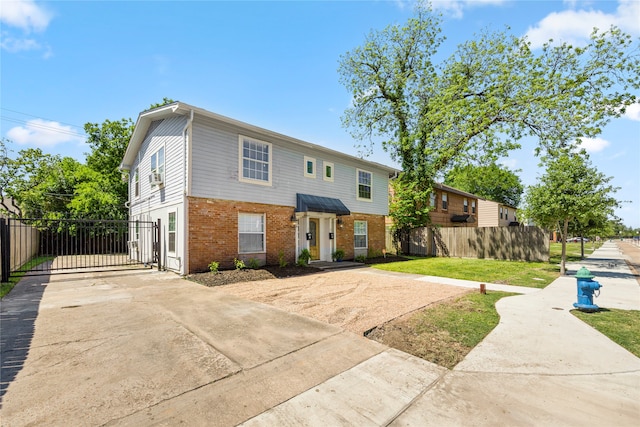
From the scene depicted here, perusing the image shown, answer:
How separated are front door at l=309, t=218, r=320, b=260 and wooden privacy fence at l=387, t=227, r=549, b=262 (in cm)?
858

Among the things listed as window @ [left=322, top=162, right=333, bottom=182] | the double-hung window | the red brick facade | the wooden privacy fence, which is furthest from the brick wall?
the wooden privacy fence

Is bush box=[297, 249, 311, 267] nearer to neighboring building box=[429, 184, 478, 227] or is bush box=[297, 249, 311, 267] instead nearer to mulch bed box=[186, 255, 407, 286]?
mulch bed box=[186, 255, 407, 286]

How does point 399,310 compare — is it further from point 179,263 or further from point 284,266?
point 179,263

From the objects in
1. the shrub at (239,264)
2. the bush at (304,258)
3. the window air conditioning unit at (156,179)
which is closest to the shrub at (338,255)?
the bush at (304,258)

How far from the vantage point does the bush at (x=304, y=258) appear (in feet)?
42.4

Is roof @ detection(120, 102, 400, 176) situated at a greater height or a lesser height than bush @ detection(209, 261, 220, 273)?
greater

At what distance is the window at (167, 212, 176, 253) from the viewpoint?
10.8m

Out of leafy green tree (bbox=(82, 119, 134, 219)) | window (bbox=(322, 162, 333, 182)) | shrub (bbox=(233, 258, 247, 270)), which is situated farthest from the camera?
leafy green tree (bbox=(82, 119, 134, 219))

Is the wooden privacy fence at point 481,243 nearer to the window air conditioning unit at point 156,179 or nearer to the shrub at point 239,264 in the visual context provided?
the shrub at point 239,264

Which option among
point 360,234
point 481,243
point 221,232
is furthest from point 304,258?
point 481,243

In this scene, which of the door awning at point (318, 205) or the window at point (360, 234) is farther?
the window at point (360, 234)

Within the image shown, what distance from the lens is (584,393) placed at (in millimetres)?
3102

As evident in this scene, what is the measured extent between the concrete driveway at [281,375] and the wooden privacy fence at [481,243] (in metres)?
13.2

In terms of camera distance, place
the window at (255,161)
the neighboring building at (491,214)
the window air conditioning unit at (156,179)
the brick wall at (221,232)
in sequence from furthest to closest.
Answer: the neighboring building at (491,214) → the window air conditioning unit at (156,179) → the window at (255,161) → the brick wall at (221,232)
